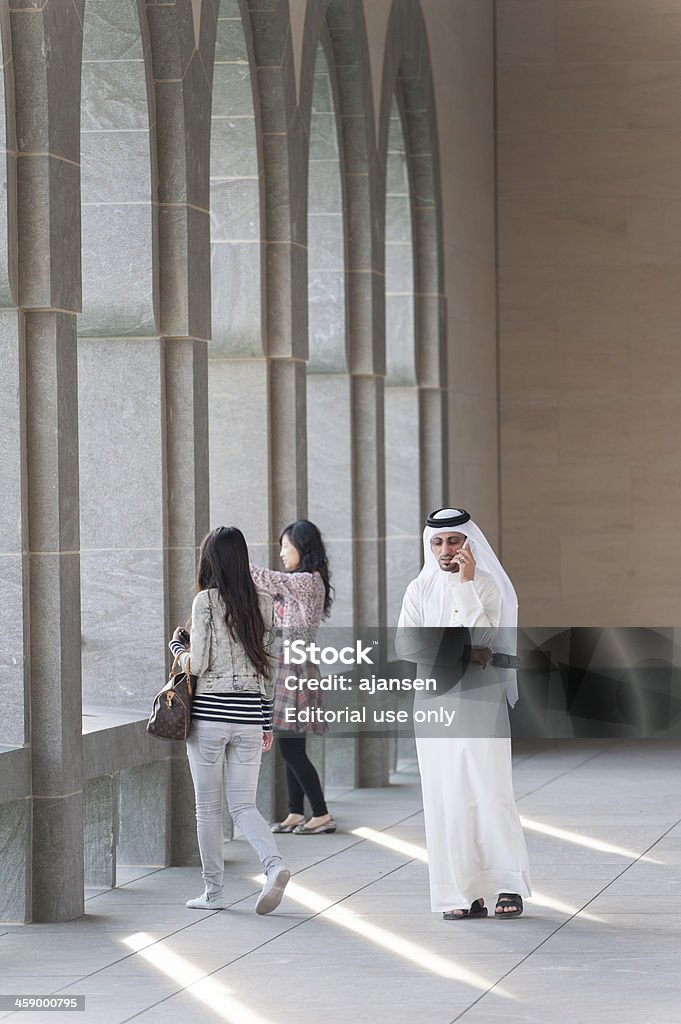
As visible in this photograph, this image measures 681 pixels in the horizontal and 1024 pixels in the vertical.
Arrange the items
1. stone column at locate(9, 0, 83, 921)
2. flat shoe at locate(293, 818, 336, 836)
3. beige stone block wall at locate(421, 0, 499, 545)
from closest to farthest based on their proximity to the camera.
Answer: stone column at locate(9, 0, 83, 921)
flat shoe at locate(293, 818, 336, 836)
beige stone block wall at locate(421, 0, 499, 545)

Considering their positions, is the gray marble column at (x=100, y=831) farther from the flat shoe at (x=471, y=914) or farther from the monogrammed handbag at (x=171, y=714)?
the flat shoe at (x=471, y=914)

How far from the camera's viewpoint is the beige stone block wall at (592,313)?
54.3 feet

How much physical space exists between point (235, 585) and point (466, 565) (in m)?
0.99

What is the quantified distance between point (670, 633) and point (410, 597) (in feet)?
30.2

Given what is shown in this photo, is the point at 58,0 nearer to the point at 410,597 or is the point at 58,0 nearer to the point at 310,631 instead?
the point at 410,597

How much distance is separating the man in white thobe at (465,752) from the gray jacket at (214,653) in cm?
68

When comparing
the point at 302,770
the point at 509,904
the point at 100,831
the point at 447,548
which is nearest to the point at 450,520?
the point at 447,548

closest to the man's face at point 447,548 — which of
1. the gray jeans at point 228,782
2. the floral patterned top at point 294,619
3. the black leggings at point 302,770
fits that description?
the gray jeans at point 228,782

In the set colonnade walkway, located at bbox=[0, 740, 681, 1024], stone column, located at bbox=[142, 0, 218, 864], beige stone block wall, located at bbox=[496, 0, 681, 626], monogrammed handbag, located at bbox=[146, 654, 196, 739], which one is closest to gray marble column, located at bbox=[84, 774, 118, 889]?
colonnade walkway, located at bbox=[0, 740, 681, 1024]

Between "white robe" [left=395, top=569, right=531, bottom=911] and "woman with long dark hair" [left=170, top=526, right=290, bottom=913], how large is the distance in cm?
65

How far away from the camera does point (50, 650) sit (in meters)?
7.64

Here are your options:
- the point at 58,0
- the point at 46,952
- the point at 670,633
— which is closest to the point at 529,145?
the point at 670,633

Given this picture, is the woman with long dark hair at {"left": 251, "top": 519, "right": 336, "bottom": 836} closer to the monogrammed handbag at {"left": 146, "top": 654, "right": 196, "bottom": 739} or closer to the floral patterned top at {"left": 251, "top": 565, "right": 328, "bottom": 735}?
the floral patterned top at {"left": 251, "top": 565, "right": 328, "bottom": 735}

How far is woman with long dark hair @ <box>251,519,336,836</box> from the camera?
9992 millimetres
